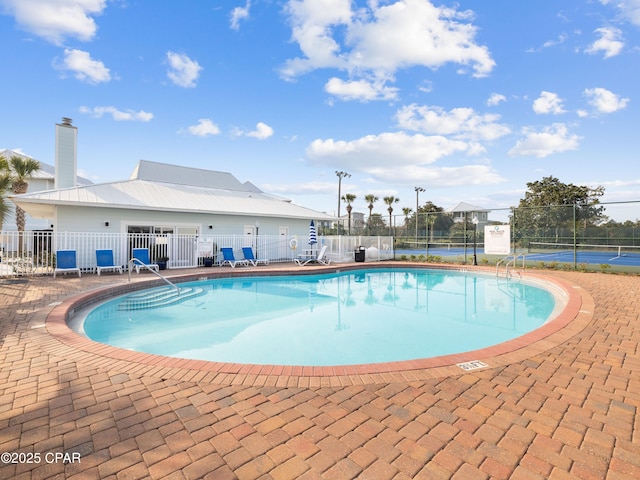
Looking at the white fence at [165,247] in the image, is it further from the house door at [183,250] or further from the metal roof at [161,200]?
the metal roof at [161,200]

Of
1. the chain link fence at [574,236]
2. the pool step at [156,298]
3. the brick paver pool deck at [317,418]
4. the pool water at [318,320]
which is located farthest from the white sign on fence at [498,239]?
the pool step at [156,298]

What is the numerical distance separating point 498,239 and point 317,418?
47.0ft

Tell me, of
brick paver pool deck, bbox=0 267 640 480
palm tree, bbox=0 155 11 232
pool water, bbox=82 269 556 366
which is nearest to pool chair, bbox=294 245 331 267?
pool water, bbox=82 269 556 366

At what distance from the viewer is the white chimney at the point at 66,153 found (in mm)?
16250

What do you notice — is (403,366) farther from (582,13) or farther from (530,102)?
(530,102)

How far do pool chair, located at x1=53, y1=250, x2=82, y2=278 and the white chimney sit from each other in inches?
324

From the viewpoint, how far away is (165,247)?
44.7 ft

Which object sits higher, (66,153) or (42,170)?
(42,170)

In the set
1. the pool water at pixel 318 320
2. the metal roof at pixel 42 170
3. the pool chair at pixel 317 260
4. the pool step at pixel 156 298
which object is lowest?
the pool water at pixel 318 320

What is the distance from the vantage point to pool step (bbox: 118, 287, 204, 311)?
26.0ft

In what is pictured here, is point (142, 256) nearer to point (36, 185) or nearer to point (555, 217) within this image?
point (555, 217)

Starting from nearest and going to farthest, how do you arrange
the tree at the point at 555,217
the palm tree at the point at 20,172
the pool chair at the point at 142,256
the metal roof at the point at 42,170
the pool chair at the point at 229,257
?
the pool chair at the point at 142,256
the tree at the point at 555,217
the pool chair at the point at 229,257
the palm tree at the point at 20,172
the metal roof at the point at 42,170

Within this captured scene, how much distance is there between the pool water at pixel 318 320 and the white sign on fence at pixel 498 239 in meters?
2.78

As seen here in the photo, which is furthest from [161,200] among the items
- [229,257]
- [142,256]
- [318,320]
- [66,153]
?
[318,320]
